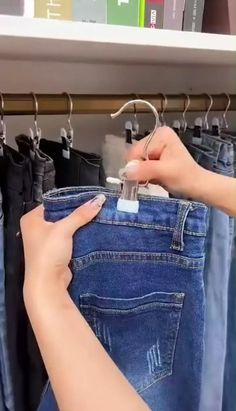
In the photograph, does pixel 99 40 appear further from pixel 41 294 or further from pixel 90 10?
pixel 41 294

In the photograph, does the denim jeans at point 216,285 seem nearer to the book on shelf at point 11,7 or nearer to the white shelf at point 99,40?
the white shelf at point 99,40

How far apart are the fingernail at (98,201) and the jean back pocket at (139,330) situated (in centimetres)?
11

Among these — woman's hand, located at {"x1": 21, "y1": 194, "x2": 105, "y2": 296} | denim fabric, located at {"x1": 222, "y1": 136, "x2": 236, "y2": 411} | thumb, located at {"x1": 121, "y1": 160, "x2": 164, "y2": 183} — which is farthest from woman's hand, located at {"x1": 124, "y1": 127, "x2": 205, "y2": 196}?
denim fabric, located at {"x1": 222, "y1": 136, "x2": 236, "y2": 411}

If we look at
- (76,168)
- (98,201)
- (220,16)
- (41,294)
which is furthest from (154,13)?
(41,294)

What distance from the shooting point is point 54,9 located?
650 millimetres

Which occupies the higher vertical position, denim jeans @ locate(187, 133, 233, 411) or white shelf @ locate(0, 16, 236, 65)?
white shelf @ locate(0, 16, 236, 65)

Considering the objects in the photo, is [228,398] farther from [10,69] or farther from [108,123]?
[10,69]

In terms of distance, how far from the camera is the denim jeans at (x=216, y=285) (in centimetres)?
75

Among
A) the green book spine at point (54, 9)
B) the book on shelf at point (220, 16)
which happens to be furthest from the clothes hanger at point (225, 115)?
the green book spine at point (54, 9)

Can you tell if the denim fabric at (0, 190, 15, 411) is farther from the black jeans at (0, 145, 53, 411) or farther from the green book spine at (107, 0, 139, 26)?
the green book spine at (107, 0, 139, 26)

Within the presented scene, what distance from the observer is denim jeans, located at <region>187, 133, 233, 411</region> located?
2.48 feet

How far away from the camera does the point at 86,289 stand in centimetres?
55

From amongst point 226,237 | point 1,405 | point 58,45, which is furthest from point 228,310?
point 58,45

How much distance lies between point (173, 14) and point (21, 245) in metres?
0.41
